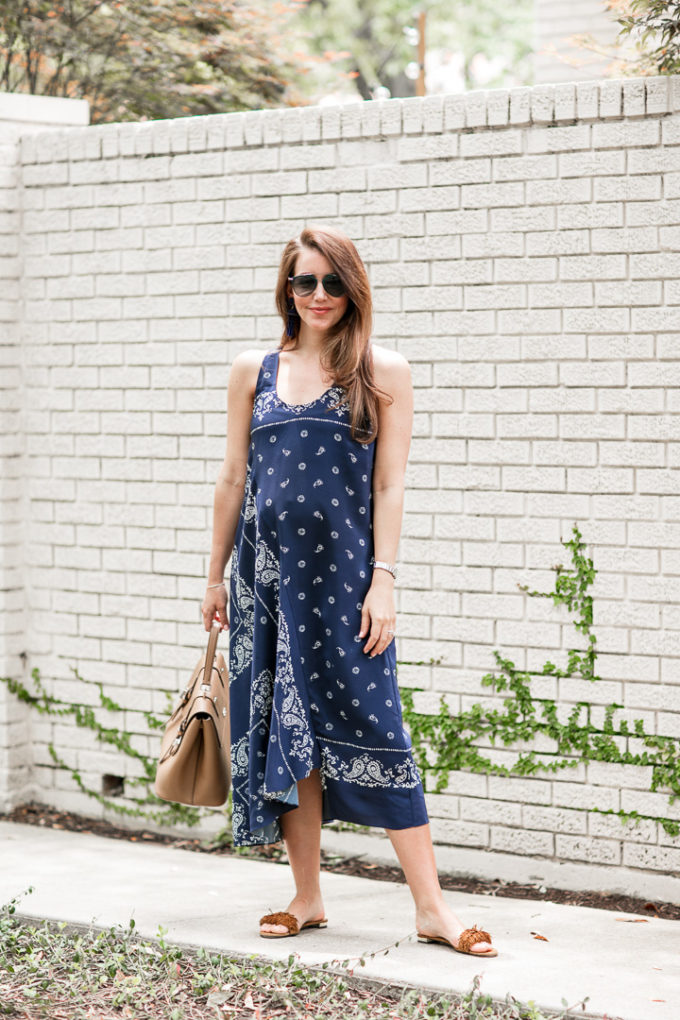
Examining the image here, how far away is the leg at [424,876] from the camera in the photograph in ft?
11.6

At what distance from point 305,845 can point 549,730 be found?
1.05 metres

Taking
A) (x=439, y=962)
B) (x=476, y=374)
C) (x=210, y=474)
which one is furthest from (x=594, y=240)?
(x=439, y=962)

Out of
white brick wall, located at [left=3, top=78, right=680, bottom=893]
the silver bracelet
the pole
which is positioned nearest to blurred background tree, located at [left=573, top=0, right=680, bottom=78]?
white brick wall, located at [left=3, top=78, right=680, bottom=893]

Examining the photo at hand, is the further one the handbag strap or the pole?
the pole

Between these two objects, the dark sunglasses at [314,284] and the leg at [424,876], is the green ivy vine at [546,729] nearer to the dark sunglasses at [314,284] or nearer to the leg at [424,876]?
the leg at [424,876]

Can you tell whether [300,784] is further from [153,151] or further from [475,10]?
[475,10]

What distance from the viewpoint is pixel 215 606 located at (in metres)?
3.75

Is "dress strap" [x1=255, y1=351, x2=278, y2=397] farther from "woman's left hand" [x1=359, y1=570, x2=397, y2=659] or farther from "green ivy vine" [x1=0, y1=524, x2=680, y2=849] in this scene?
"green ivy vine" [x1=0, y1=524, x2=680, y2=849]

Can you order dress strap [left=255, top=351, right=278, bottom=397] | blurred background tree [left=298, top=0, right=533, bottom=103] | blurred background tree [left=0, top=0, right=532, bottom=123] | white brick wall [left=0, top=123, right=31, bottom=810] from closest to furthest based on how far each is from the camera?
dress strap [left=255, top=351, right=278, bottom=397]
white brick wall [left=0, top=123, right=31, bottom=810]
blurred background tree [left=0, top=0, right=532, bottom=123]
blurred background tree [left=298, top=0, right=533, bottom=103]

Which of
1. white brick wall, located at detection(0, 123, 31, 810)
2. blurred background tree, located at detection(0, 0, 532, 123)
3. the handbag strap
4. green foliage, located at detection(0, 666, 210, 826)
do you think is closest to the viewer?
the handbag strap

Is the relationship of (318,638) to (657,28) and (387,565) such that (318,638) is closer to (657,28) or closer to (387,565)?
(387,565)

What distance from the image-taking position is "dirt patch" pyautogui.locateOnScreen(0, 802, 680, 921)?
414 centimetres

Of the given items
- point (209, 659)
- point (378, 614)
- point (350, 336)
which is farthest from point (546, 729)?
point (350, 336)

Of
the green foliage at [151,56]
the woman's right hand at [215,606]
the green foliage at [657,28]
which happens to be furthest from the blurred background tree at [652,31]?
the green foliage at [151,56]
